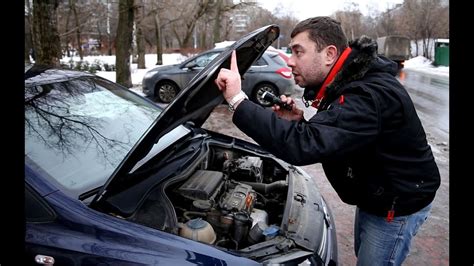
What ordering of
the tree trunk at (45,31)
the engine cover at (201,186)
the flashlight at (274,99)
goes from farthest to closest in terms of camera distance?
the tree trunk at (45,31)
the engine cover at (201,186)
the flashlight at (274,99)

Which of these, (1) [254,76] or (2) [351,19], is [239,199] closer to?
(1) [254,76]

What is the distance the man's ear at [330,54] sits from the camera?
5.99ft

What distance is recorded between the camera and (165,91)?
10.4 m

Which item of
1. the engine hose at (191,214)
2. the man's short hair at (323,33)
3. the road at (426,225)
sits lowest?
the road at (426,225)

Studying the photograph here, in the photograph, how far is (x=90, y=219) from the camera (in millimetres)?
1729

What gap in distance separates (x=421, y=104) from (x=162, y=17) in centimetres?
2624

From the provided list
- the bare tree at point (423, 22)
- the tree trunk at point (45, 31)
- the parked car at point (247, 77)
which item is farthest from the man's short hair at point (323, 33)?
the bare tree at point (423, 22)

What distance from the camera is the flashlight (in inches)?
85.4

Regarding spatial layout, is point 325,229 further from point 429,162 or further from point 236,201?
point 429,162

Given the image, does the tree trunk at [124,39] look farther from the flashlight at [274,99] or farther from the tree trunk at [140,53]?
the tree trunk at [140,53]

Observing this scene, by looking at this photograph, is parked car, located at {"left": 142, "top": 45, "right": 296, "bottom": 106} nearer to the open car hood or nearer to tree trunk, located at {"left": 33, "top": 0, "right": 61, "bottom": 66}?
tree trunk, located at {"left": 33, "top": 0, "right": 61, "bottom": 66}

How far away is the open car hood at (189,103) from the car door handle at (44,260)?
0.32 meters

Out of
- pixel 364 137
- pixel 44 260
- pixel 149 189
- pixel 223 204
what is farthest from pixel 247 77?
pixel 44 260

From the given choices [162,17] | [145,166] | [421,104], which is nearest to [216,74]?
[145,166]
